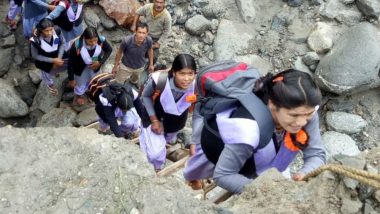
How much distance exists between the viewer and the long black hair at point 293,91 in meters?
2.88

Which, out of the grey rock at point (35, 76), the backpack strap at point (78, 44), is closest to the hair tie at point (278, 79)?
the backpack strap at point (78, 44)

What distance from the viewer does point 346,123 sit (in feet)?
25.2

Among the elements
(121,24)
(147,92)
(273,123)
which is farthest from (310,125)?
(121,24)

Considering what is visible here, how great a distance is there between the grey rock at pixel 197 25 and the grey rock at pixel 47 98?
2.44 meters

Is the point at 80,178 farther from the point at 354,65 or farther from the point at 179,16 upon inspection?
the point at 179,16

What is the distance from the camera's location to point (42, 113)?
26.5ft

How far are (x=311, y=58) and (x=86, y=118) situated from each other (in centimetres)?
395

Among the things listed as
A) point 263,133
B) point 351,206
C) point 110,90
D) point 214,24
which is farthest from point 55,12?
point 351,206

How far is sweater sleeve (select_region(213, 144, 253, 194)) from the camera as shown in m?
2.99

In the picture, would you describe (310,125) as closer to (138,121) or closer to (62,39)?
(138,121)

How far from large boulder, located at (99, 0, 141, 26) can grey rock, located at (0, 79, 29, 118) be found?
7.19ft

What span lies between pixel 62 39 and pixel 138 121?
75.6 inches

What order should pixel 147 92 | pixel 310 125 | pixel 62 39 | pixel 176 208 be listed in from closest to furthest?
pixel 176 208
pixel 310 125
pixel 147 92
pixel 62 39

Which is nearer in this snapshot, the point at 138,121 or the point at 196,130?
the point at 196,130
